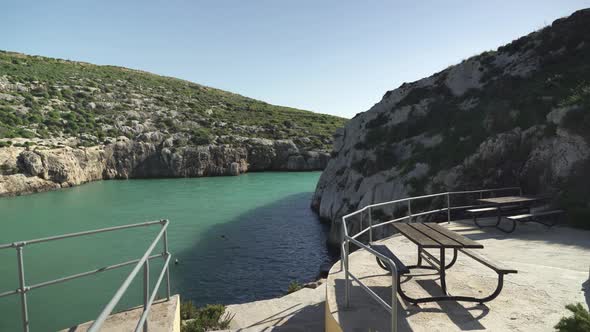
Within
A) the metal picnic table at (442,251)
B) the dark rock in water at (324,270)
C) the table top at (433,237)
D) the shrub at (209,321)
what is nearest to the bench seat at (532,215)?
the table top at (433,237)

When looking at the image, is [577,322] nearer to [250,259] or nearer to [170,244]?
[250,259]

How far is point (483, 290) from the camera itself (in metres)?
6.17

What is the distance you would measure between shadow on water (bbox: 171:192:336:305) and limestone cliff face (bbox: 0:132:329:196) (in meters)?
30.6

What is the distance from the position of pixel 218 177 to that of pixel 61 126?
2513 centimetres

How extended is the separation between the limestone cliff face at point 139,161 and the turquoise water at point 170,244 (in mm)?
3505

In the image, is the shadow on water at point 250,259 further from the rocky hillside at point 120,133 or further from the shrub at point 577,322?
the rocky hillside at point 120,133

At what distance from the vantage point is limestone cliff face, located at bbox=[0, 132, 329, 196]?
4434cm

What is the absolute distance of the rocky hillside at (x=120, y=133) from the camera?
4794 centimetres

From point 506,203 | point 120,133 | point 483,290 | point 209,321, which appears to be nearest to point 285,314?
point 209,321

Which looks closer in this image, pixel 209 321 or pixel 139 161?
pixel 209 321

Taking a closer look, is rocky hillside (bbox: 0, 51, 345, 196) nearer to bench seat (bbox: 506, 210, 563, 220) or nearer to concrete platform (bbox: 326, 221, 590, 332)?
concrete platform (bbox: 326, 221, 590, 332)

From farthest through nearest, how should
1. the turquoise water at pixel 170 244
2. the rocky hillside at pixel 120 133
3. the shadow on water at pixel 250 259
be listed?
the rocky hillside at pixel 120 133 < the shadow on water at pixel 250 259 < the turquoise water at pixel 170 244

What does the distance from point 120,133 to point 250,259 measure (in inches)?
1995

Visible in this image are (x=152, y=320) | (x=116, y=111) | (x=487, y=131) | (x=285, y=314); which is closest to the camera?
(x=152, y=320)
